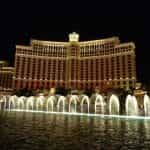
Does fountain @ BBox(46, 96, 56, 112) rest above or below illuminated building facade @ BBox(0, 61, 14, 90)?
below

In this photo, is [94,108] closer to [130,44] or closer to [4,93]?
[130,44]

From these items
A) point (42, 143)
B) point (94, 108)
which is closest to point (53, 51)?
point (94, 108)

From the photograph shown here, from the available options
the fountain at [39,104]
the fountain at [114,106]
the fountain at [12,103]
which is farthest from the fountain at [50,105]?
the fountain at [114,106]

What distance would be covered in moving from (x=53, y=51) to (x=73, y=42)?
1459cm

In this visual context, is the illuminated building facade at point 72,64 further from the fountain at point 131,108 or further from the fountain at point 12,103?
the fountain at point 131,108

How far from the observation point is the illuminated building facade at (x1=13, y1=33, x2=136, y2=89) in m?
127

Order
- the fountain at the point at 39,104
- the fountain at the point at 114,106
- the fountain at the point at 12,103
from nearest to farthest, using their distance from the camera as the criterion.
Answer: the fountain at the point at 114,106
the fountain at the point at 39,104
the fountain at the point at 12,103

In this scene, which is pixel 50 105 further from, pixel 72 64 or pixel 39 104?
pixel 72 64

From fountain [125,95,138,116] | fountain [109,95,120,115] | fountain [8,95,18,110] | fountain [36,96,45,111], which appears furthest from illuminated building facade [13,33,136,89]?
fountain [125,95,138,116]

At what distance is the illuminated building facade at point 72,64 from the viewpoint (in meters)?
127

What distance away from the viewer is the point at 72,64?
13725cm

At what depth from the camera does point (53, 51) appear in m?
140

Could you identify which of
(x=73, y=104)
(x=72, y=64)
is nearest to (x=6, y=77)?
(x=72, y=64)

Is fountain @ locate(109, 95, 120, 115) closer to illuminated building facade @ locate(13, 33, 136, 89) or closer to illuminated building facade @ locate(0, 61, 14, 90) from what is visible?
illuminated building facade @ locate(13, 33, 136, 89)
